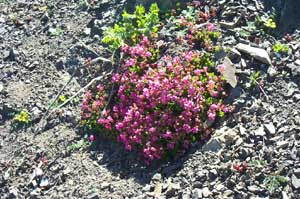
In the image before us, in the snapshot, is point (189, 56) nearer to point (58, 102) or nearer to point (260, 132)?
point (260, 132)

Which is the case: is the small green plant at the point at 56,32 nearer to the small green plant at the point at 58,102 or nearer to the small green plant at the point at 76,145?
the small green plant at the point at 58,102

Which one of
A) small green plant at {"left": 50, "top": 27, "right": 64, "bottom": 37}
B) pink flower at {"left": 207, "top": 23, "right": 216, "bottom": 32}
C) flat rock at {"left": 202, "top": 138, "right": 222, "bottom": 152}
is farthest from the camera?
small green plant at {"left": 50, "top": 27, "right": 64, "bottom": 37}

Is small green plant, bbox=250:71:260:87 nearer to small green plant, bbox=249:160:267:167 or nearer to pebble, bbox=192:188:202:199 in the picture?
small green plant, bbox=249:160:267:167

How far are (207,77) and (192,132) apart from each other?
2.73ft

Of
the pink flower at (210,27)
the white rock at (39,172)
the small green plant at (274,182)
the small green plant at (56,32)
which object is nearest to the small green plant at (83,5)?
the small green plant at (56,32)

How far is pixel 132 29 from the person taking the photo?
29.3ft

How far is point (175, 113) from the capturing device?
26.6 feet

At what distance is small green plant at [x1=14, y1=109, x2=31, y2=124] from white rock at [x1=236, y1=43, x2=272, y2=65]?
3.32 m

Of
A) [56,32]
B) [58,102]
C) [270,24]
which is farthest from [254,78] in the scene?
[56,32]

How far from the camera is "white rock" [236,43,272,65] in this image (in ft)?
26.5

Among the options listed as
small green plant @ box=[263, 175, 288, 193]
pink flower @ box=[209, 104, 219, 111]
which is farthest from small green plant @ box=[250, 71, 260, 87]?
small green plant @ box=[263, 175, 288, 193]

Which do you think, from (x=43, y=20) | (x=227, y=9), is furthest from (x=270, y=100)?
(x=43, y=20)

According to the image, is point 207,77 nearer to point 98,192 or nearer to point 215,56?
point 215,56

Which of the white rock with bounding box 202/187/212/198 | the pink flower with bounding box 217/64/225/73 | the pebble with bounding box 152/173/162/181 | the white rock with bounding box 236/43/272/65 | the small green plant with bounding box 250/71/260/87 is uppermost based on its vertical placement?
the white rock with bounding box 236/43/272/65
